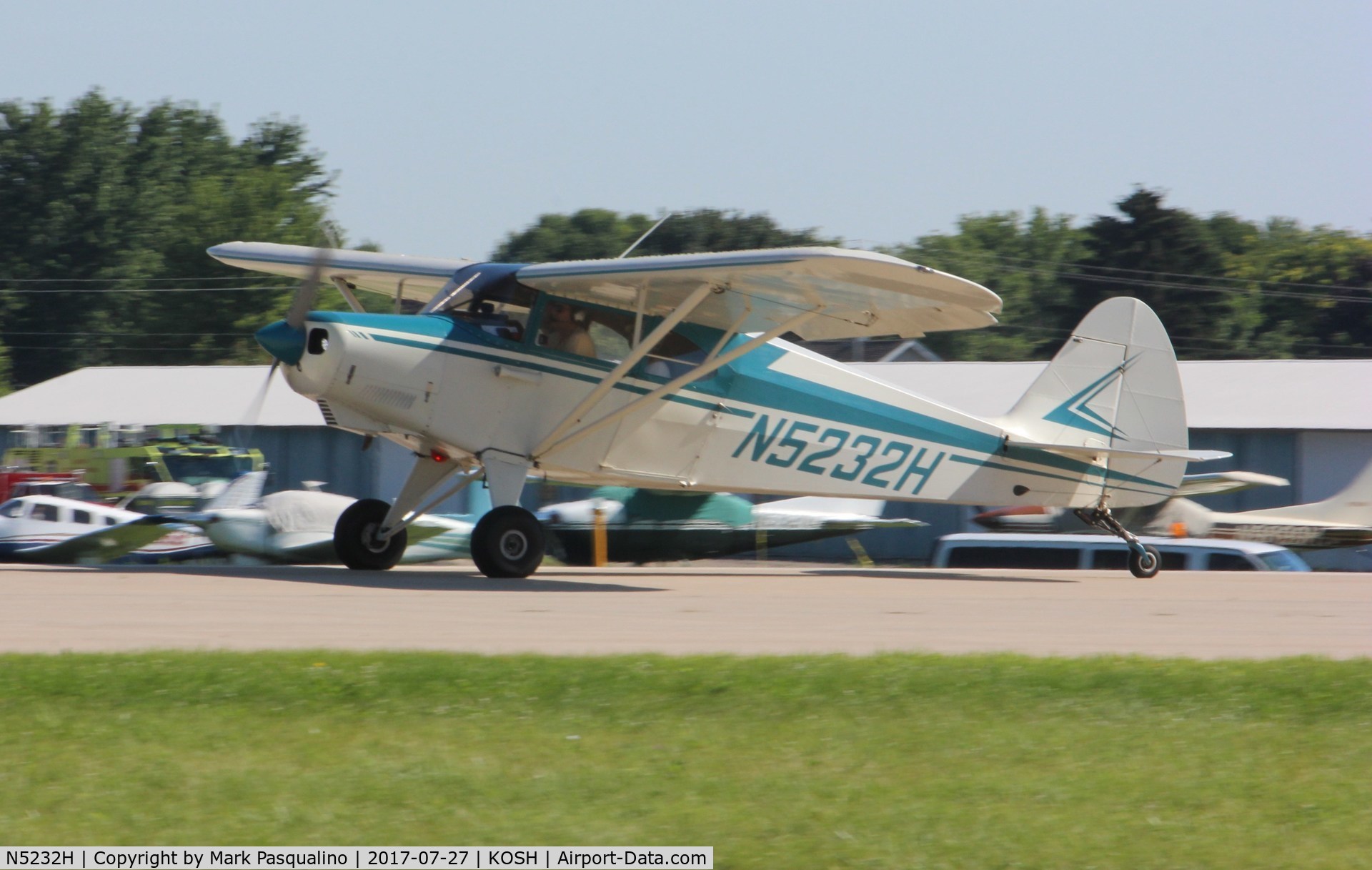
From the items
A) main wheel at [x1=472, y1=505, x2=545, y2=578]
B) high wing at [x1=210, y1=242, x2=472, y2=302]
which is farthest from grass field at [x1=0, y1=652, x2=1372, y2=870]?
high wing at [x1=210, y1=242, x2=472, y2=302]

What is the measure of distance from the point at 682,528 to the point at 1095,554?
6.17 meters

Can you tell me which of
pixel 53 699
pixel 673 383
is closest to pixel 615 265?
pixel 673 383

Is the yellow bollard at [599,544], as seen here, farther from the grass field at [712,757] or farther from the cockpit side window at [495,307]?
the grass field at [712,757]

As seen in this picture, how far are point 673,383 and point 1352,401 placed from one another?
22324 mm

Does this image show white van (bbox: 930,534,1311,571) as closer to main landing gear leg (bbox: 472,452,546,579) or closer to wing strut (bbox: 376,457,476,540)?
main landing gear leg (bbox: 472,452,546,579)

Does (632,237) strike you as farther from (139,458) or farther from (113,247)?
(139,458)

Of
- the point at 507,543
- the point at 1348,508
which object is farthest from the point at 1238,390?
the point at 507,543

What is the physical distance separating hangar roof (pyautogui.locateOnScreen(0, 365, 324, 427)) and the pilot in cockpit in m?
21.3

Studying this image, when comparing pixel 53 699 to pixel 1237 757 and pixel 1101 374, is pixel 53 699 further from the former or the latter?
pixel 1101 374

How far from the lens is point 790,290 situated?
47.6 ft

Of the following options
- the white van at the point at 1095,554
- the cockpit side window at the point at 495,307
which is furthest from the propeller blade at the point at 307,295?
the white van at the point at 1095,554

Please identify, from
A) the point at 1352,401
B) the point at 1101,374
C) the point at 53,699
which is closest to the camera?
the point at 53,699

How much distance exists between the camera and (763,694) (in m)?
7.34

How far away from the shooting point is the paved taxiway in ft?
31.2
